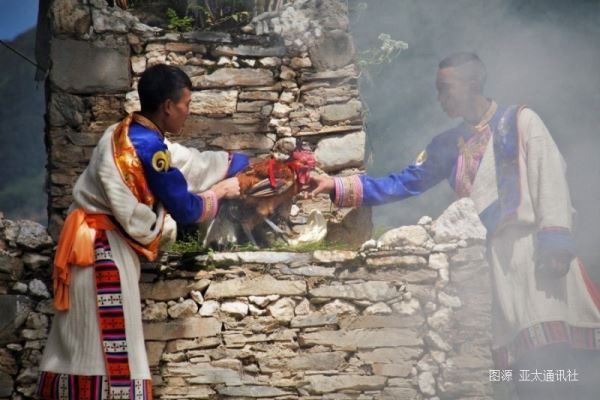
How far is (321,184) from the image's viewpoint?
471 cm

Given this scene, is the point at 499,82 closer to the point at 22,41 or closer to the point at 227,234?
the point at 227,234

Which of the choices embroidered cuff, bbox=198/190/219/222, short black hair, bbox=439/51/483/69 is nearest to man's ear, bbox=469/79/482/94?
short black hair, bbox=439/51/483/69

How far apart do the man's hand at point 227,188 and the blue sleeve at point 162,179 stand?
13.0 inches

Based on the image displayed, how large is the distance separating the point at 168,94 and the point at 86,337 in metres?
1.22

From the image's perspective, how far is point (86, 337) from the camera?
370cm

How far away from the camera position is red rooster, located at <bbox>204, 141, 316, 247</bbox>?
4.48 m

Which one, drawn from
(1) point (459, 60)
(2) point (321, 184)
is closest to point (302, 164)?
(2) point (321, 184)

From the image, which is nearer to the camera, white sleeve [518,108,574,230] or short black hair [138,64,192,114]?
short black hair [138,64,192,114]

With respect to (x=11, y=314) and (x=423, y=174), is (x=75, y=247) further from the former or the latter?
(x=423, y=174)

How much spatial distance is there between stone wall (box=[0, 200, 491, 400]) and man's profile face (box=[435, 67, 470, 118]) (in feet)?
2.13

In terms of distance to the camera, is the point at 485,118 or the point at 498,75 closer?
the point at 485,118

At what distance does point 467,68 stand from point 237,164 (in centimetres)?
146

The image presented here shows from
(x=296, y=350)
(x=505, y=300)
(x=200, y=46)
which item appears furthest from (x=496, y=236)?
(x=200, y=46)

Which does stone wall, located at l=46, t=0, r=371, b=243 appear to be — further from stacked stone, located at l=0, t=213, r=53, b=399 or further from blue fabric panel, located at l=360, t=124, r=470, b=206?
stacked stone, located at l=0, t=213, r=53, b=399
